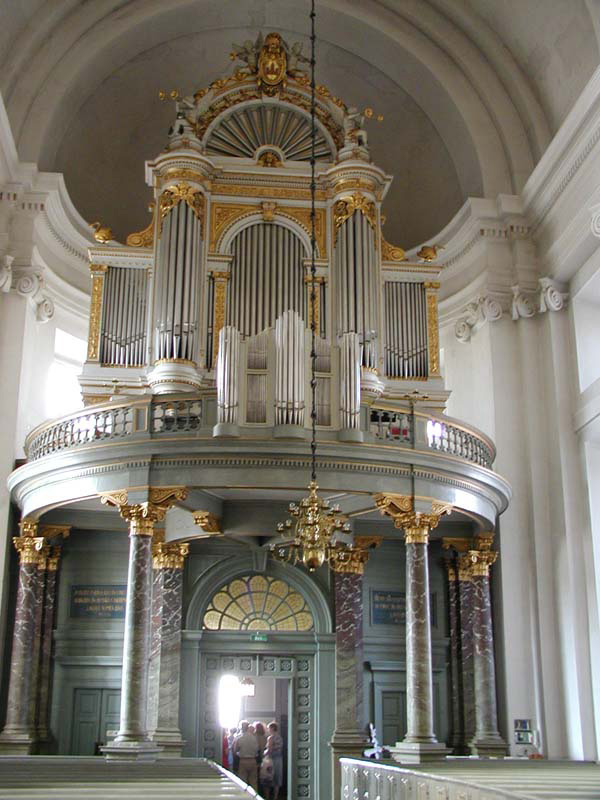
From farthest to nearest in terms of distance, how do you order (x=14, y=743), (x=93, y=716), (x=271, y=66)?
(x=271, y=66), (x=93, y=716), (x=14, y=743)

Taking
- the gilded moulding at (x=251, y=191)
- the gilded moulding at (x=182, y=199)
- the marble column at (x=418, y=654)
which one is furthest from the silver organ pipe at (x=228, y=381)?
the gilded moulding at (x=251, y=191)

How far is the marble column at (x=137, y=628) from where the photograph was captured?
13.0 meters

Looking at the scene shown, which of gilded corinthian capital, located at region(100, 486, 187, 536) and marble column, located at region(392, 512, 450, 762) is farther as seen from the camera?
gilded corinthian capital, located at region(100, 486, 187, 536)

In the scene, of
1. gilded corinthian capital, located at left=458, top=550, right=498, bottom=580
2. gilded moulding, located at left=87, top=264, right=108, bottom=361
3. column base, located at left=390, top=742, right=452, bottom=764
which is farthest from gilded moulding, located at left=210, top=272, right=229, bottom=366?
column base, located at left=390, top=742, right=452, bottom=764

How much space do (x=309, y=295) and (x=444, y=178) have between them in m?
5.38

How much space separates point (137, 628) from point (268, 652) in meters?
4.16

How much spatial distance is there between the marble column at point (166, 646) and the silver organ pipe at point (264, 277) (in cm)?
380

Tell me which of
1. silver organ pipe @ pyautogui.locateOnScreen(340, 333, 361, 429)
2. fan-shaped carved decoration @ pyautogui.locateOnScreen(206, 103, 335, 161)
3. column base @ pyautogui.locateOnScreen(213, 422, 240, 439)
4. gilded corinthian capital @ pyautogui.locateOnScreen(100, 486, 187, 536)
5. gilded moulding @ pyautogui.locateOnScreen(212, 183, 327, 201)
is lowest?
gilded corinthian capital @ pyautogui.locateOnScreen(100, 486, 187, 536)

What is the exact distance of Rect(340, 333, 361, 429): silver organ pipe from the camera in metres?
14.1

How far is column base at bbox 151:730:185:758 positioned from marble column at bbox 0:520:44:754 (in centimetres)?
184

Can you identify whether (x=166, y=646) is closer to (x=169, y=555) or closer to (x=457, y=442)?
(x=169, y=555)

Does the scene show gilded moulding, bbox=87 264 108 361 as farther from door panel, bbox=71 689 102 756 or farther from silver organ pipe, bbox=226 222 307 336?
door panel, bbox=71 689 102 756

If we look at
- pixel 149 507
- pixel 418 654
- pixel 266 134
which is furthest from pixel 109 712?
pixel 266 134

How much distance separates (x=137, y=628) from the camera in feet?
44.2
